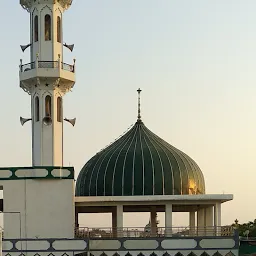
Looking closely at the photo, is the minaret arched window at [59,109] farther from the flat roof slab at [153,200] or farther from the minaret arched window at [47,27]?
the flat roof slab at [153,200]

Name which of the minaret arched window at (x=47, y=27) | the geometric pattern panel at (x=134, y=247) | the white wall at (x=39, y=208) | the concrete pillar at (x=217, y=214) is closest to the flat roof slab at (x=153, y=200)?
the concrete pillar at (x=217, y=214)

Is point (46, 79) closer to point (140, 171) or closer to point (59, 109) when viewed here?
point (59, 109)

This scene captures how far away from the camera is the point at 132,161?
29172 millimetres

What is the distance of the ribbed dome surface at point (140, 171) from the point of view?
94.3ft

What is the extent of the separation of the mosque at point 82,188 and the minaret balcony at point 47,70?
0.13ft

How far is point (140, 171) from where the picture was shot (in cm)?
2892

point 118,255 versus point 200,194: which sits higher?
point 200,194

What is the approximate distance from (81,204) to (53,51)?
642cm

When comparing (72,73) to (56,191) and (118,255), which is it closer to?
(56,191)

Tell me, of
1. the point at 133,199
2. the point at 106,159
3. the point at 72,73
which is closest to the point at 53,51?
the point at 72,73

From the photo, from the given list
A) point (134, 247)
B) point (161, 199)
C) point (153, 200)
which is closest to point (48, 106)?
point (153, 200)

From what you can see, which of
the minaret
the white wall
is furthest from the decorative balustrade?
the white wall

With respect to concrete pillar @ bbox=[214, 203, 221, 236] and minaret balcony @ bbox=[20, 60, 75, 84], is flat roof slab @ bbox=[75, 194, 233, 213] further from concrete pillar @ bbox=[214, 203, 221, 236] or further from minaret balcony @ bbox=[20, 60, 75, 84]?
minaret balcony @ bbox=[20, 60, 75, 84]

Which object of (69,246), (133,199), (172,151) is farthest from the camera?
(172,151)
